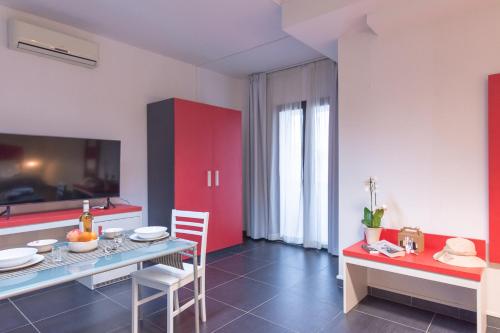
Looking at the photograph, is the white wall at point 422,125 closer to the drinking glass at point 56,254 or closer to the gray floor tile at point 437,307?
the gray floor tile at point 437,307

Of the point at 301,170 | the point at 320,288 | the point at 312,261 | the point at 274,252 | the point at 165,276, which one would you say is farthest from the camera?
the point at 301,170

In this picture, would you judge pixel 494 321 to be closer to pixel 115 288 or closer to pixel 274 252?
pixel 274 252

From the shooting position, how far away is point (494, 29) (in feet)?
7.52

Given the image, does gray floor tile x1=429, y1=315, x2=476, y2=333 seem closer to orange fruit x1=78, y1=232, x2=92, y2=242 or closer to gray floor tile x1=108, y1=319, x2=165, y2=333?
gray floor tile x1=108, y1=319, x2=165, y2=333

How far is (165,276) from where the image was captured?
215 centimetres

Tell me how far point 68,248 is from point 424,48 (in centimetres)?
299

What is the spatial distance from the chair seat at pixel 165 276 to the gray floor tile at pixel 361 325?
1056 mm

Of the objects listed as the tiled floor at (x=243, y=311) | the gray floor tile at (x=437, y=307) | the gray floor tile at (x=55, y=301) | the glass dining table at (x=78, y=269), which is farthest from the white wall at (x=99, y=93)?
the gray floor tile at (x=437, y=307)

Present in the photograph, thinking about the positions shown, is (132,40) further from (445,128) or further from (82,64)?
(445,128)

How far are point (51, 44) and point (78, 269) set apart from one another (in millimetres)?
2562

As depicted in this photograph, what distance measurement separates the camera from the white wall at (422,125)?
7.73 feet

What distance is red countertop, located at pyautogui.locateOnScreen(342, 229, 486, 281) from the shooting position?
80.0 inches

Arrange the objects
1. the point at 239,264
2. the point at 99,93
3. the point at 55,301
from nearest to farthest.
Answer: the point at 55,301, the point at 99,93, the point at 239,264

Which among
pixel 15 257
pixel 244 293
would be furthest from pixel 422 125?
pixel 15 257
